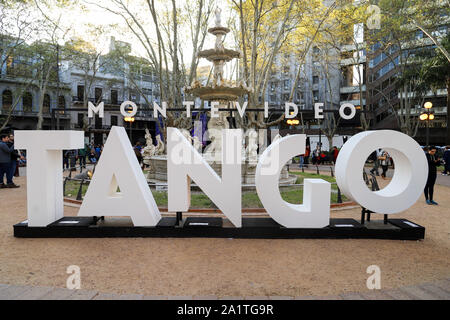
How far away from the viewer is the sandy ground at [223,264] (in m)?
3.68

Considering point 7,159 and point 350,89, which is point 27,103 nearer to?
point 7,159

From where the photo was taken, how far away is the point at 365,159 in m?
5.41

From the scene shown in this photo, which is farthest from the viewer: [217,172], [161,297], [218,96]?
[218,96]

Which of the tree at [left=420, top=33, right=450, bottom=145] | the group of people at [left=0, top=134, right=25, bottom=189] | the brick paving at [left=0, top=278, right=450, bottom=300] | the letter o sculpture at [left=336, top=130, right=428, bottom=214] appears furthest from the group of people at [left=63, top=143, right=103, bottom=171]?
the tree at [left=420, top=33, right=450, bottom=145]

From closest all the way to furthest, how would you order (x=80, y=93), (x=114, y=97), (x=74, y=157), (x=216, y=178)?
(x=216, y=178), (x=74, y=157), (x=80, y=93), (x=114, y=97)

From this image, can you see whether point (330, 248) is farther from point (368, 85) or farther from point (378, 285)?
point (368, 85)

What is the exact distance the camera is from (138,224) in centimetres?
561

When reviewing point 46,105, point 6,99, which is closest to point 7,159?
point 6,99

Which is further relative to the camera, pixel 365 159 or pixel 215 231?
pixel 215 231

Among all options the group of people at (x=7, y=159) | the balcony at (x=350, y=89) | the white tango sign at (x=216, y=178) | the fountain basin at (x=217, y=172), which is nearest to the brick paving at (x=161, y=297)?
the white tango sign at (x=216, y=178)

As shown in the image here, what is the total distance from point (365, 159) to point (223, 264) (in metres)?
3.09

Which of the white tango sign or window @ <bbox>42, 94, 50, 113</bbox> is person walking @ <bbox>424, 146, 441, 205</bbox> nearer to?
the white tango sign

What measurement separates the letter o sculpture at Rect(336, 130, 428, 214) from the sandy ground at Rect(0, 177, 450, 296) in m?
0.73
